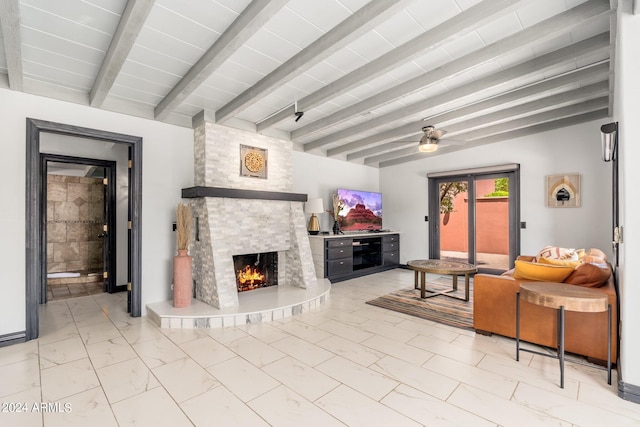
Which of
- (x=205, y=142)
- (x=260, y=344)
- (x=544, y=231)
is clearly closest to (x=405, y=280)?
(x=544, y=231)

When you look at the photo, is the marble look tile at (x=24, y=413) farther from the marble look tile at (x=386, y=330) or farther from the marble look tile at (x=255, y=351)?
the marble look tile at (x=386, y=330)

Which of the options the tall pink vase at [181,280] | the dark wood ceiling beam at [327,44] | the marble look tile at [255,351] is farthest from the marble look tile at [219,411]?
the dark wood ceiling beam at [327,44]

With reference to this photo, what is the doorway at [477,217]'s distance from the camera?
229 inches

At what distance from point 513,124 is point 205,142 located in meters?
4.88

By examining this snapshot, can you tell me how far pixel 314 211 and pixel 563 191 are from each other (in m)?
4.20

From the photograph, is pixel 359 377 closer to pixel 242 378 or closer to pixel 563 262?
pixel 242 378

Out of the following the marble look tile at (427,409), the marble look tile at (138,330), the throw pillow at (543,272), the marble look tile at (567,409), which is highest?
the throw pillow at (543,272)

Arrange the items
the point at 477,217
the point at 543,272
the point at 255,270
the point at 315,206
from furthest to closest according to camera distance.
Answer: the point at 477,217, the point at 315,206, the point at 255,270, the point at 543,272

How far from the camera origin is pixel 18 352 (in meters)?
2.88

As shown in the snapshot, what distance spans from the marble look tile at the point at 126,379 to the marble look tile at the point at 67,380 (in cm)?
8

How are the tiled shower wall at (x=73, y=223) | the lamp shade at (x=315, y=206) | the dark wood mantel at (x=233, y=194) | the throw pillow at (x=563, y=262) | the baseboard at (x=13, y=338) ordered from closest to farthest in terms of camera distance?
the throw pillow at (x=563, y=262), the baseboard at (x=13, y=338), the dark wood mantel at (x=233, y=194), the lamp shade at (x=315, y=206), the tiled shower wall at (x=73, y=223)

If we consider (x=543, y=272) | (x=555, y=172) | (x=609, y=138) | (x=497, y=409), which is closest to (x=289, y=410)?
(x=497, y=409)

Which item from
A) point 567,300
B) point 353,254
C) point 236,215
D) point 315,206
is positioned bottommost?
point 353,254

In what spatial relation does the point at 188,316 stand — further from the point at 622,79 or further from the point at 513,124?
the point at 513,124
